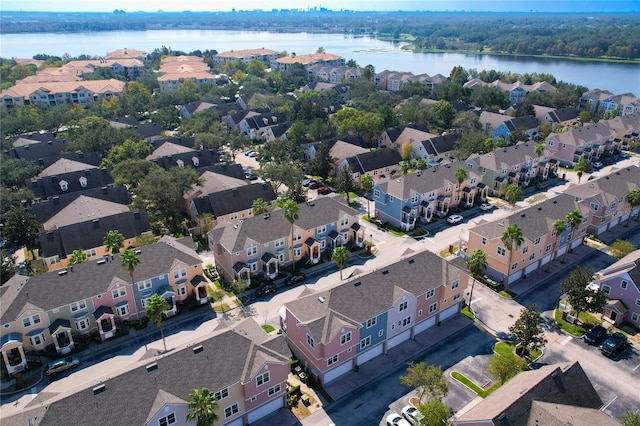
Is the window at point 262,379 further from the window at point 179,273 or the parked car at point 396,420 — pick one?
the window at point 179,273

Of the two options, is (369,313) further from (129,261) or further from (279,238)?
(129,261)

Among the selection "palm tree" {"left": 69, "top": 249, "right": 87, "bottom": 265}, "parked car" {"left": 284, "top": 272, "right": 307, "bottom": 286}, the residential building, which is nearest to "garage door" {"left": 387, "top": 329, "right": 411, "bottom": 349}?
the residential building

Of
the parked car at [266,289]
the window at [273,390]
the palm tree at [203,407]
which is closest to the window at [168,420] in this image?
the palm tree at [203,407]

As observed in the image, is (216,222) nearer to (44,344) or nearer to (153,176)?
(153,176)

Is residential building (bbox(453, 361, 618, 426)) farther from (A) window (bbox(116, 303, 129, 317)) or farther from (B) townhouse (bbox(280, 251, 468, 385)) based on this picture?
(A) window (bbox(116, 303, 129, 317))

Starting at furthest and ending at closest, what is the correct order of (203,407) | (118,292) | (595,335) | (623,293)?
(623,293) → (118,292) → (595,335) → (203,407)

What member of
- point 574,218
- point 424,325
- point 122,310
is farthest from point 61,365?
point 574,218
